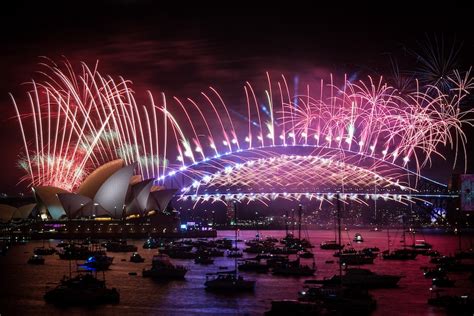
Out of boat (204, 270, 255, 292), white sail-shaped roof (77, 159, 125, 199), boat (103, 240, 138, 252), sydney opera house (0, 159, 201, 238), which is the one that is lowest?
boat (204, 270, 255, 292)

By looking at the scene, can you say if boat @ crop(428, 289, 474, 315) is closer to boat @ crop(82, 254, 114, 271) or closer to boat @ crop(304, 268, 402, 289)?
boat @ crop(304, 268, 402, 289)

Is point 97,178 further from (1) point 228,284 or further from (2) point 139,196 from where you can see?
(1) point 228,284

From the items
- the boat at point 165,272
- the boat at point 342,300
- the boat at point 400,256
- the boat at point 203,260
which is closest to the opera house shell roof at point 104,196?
the boat at point 203,260

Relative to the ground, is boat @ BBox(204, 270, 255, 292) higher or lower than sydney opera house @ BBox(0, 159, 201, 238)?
lower

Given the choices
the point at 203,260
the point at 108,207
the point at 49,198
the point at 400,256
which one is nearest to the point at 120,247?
the point at 108,207

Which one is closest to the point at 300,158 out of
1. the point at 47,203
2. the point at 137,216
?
the point at 137,216

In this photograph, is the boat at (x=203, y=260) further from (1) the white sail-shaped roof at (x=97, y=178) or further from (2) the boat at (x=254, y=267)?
(1) the white sail-shaped roof at (x=97, y=178)

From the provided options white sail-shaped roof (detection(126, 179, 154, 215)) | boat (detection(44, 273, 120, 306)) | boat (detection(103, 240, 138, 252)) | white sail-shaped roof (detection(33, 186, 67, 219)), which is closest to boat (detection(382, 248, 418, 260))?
boat (detection(103, 240, 138, 252))

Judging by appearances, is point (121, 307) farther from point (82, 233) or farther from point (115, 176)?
point (82, 233)
